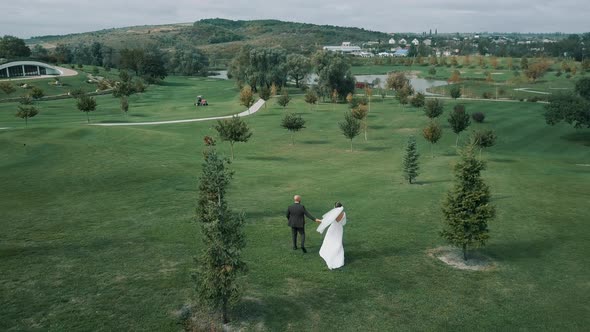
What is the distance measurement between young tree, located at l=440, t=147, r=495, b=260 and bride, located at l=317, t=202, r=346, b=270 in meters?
4.25

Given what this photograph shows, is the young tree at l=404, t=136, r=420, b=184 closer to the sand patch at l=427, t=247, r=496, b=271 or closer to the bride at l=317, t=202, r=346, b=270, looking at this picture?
the sand patch at l=427, t=247, r=496, b=271

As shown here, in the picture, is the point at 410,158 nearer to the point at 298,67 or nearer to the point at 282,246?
the point at 282,246

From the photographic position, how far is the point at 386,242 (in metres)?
18.7

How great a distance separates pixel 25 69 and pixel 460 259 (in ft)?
449

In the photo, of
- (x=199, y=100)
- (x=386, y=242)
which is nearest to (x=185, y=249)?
(x=386, y=242)

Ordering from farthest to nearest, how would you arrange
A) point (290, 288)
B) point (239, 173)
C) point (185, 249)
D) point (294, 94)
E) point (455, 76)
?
1. point (455, 76)
2. point (294, 94)
3. point (239, 173)
4. point (185, 249)
5. point (290, 288)

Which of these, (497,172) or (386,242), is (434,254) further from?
(497,172)

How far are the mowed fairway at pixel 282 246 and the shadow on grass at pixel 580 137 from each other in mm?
16565

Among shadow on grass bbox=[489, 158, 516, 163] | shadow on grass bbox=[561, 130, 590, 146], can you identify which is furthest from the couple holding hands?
shadow on grass bbox=[561, 130, 590, 146]

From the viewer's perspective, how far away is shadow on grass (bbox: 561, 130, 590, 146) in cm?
5597

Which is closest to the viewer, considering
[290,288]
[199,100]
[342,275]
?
[290,288]

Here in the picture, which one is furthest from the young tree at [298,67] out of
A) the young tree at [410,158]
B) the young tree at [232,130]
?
the young tree at [410,158]

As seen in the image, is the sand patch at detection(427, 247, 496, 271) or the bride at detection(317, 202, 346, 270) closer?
the bride at detection(317, 202, 346, 270)

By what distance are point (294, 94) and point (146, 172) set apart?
3008 inches
